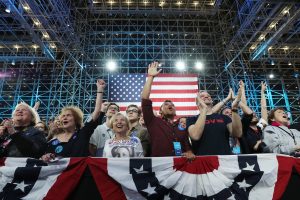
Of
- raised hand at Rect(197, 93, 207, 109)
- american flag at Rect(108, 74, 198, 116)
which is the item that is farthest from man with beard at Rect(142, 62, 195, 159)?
american flag at Rect(108, 74, 198, 116)

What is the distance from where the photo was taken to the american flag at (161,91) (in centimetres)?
859

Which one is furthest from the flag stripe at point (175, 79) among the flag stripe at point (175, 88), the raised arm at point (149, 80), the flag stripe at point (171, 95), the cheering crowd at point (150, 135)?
the raised arm at point (149, 80)

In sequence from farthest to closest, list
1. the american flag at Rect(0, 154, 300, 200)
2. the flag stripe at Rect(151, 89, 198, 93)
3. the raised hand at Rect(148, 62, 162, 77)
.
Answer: the flag stripe at Rect(151, 89, 198, 93) → the raised hand at Rect(148, 62, 162, 77) → the american flag at Rect(0, 154, 300, 200)

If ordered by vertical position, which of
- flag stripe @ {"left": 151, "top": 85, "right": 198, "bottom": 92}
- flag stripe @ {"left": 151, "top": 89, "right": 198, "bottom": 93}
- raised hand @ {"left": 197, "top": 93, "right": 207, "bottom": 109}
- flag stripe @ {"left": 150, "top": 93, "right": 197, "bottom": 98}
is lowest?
raised hand @ {"left": 197, "top": 93, "right": 207, "bottom": 109}

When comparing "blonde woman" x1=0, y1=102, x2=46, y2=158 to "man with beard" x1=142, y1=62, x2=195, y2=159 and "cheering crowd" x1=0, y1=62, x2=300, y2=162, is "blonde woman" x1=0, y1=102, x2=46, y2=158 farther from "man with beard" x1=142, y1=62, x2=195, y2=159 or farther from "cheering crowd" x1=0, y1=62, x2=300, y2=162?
"man with beard" x1=142, y1=62, x2=195, y2=159

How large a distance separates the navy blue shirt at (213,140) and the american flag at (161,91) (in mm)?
6067

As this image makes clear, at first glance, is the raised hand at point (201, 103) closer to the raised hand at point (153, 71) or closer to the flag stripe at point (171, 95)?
the raised hand at point (153, 71)

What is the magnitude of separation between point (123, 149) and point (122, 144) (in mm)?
64

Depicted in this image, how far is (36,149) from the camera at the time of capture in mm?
2139

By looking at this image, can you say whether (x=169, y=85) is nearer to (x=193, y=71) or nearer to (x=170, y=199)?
(x=193, y=71)

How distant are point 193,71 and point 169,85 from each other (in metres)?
4.30

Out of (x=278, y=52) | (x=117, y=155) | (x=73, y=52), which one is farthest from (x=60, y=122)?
(x=278, y=52)

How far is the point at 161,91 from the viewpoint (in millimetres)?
8805

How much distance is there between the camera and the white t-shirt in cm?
226
